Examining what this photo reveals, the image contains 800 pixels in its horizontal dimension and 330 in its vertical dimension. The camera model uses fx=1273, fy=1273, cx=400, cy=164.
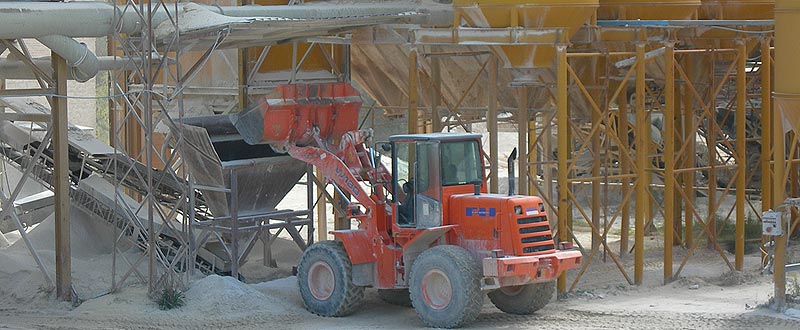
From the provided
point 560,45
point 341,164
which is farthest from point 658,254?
point 341,164

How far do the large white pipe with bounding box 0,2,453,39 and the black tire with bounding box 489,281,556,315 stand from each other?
4.38 meters

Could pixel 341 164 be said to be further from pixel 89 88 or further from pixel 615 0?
→ pixel 89 88

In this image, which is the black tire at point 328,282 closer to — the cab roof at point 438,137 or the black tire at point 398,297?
the black tire at point 398,297

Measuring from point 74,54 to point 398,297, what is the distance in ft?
15.7

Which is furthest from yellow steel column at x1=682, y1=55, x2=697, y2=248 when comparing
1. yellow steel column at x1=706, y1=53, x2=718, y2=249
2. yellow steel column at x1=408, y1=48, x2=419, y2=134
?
yellow steel column at x1=408, y1=48, x2=419, y2=134

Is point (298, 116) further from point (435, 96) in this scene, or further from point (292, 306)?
point (435, 96)

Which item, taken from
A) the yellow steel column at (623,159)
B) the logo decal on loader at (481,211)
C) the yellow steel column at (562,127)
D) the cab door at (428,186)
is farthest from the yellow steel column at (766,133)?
the cab door at (428,186)

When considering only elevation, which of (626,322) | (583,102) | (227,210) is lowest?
(626,322)

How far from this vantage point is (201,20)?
49.2ft

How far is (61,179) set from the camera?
1524 centimetres

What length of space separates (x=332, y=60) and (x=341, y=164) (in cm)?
454

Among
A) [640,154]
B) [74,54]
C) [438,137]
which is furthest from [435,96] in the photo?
[74,54]

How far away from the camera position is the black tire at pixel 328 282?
14516mm

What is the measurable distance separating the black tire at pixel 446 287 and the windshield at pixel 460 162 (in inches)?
34.9
